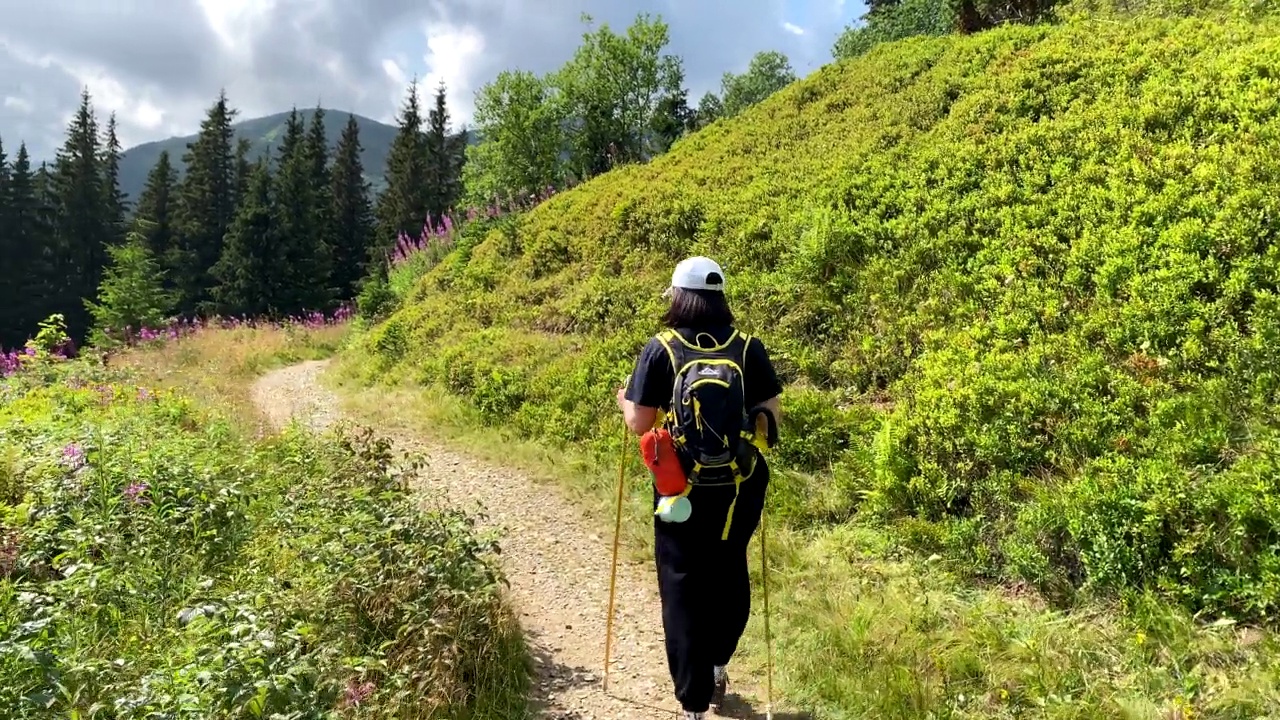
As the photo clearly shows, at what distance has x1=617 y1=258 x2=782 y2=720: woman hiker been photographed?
3.20 m

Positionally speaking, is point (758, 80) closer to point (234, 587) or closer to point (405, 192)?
point (405, 192)

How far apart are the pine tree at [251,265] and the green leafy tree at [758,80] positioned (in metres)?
28.8

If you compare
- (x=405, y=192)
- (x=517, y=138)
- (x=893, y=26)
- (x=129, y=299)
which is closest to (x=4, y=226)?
(x=405, y=192)

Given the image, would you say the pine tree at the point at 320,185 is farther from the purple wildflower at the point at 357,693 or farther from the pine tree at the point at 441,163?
the purple wildflower at the point at 357,693

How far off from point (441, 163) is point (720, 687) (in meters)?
60.1

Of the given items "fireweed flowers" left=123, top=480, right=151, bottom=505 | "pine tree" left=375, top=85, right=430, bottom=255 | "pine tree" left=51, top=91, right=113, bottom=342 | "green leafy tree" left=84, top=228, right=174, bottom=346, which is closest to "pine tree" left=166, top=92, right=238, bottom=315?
"pine tree" left=51, top=91, right=113, bottom=342

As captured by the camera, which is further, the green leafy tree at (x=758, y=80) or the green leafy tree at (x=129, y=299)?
the green leafy tree at (x=758, y=80)

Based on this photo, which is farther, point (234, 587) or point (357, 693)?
point (234, 587)

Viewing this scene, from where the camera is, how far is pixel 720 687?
381cm

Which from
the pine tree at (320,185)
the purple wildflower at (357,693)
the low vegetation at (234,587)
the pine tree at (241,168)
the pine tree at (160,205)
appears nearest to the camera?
the low vegetation at (234,587)

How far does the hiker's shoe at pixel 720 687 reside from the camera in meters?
3.74

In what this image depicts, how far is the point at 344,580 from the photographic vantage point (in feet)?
12.1

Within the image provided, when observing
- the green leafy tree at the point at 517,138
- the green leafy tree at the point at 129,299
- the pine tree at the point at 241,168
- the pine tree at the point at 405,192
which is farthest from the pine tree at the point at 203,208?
the green leafy tree at the point at 517,138

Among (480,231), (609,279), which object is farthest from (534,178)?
(609,279)
